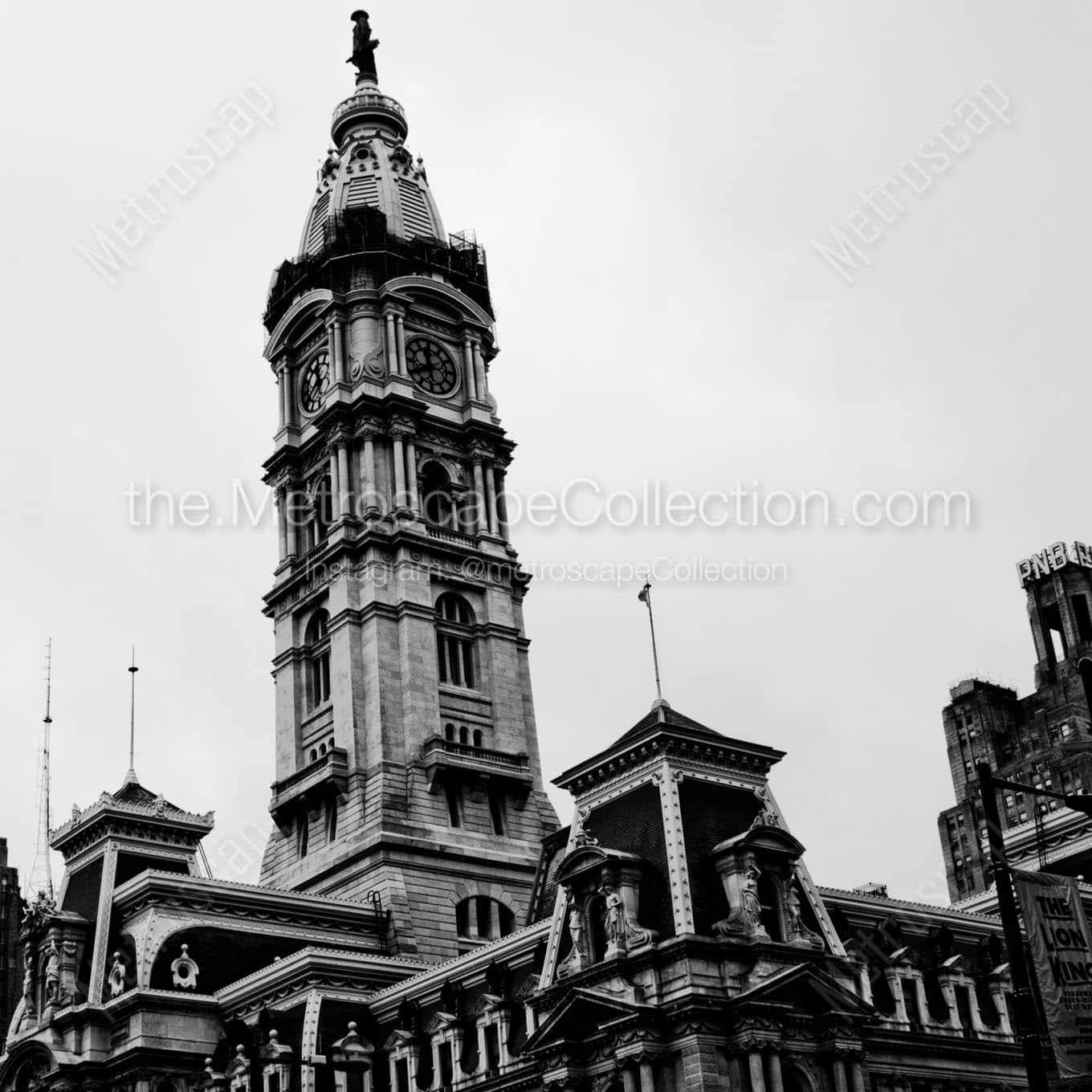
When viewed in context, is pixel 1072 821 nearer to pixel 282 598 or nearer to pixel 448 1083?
pixel 448 1083

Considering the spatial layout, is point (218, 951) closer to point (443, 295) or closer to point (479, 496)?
point (479, 496)

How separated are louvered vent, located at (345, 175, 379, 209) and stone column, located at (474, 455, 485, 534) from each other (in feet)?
71.5

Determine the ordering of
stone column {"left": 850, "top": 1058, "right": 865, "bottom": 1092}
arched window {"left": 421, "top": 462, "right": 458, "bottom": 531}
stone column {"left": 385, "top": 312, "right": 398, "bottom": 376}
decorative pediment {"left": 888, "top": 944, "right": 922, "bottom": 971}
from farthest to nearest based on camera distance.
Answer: stone column {"left": 385, "top": 312, "right": 398, "bottom": 376} < arched window {"left": 421, "top": 462, "right": 458, "bottom": 531} < decorative pediment {"left": 888, "top": 944, "right": 922, "bottom": 971} < stone column {"left": 850, "top": 1058, "right": 865, "bottom": 1092}

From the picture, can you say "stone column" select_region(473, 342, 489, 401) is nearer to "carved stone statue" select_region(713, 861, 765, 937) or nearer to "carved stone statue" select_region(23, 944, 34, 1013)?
"carved stone statue" select_region(23, 944, 34, 1013)

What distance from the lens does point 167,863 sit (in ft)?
312

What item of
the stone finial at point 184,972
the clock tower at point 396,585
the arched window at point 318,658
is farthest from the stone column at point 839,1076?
the arched window at point 318,658

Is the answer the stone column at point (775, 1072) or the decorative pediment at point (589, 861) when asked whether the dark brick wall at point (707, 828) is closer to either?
the decorative pediment at point (589, 861)

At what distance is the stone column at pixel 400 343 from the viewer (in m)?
114

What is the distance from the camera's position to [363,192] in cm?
12306

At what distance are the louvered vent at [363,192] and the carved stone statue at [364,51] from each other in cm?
1387

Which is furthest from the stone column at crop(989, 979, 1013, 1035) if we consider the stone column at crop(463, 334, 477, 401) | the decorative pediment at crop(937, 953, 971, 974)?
the stone column at crop(463, 334, 477, 401)

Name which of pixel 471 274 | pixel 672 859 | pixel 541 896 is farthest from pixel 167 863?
pixel 471 274

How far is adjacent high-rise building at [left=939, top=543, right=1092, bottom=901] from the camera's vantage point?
546 feet

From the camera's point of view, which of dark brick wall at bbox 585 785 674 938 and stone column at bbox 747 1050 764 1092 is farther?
dark brick wall at bbox 585 785 674 938
